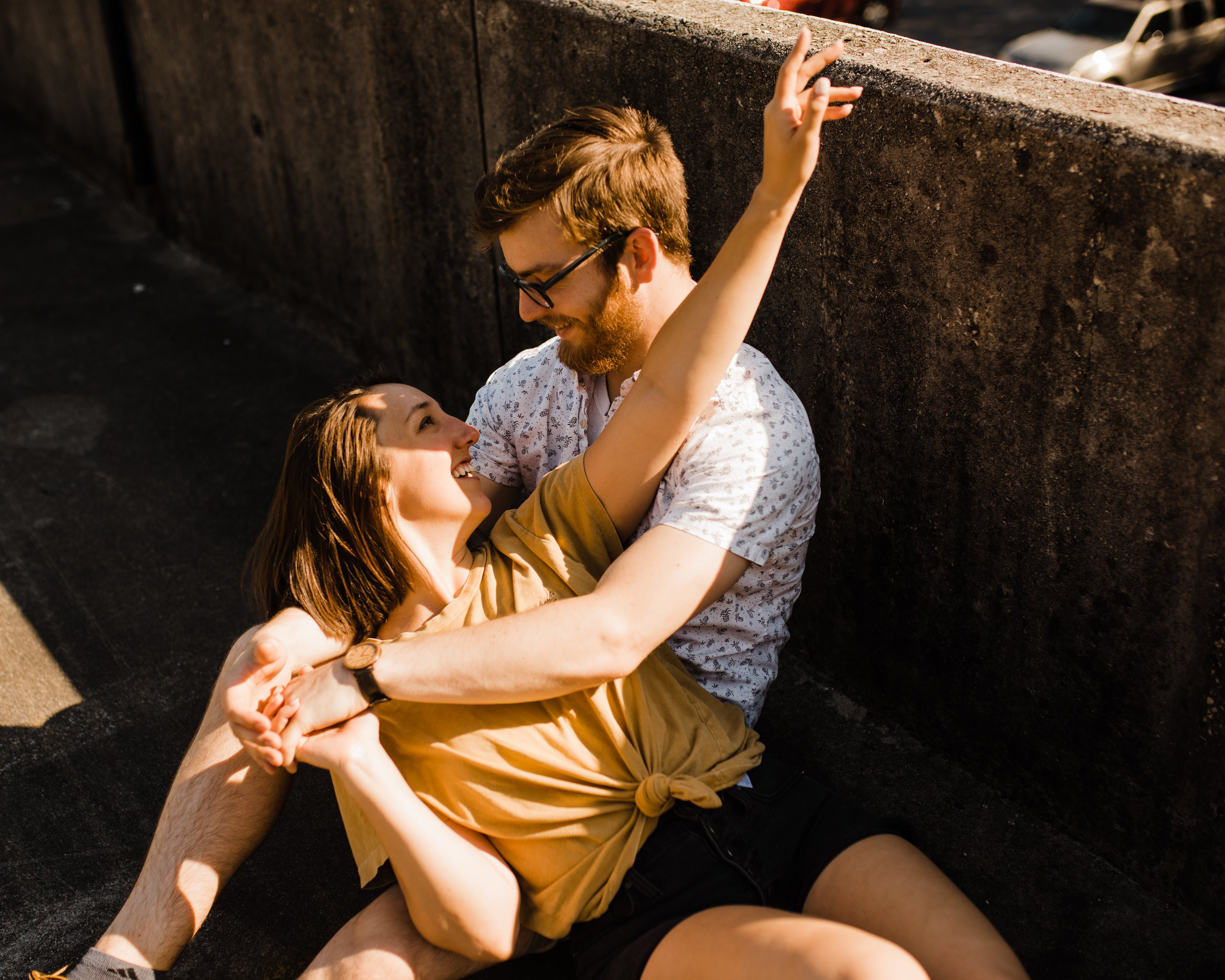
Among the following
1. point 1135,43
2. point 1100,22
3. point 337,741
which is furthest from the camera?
point 1100,22

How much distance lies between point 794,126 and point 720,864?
1453 mm

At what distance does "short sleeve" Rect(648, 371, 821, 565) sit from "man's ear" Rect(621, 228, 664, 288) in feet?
1.17

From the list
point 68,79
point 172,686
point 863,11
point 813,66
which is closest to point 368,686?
point 813,66

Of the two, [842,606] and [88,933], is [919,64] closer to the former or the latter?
[842,606]

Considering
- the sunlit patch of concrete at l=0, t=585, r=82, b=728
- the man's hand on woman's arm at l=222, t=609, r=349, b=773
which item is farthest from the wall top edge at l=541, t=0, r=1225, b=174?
the sunlit patch of concrete at l=0, t=585, r=82, b=728

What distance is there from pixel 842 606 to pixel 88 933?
2163mm

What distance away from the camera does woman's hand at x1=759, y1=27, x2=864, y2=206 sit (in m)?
2.08

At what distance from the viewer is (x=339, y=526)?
2.48 meters

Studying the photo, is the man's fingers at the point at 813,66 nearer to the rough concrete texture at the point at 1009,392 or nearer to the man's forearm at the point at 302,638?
the rough concrete texture at the point at 1009,392

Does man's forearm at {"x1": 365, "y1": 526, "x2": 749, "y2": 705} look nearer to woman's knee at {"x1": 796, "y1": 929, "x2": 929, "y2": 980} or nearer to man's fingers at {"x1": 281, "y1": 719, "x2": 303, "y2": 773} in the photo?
man's fingers at {"x1": 281, "y1": 719, "x2": 303, "y2": 773}

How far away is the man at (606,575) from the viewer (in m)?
2.23

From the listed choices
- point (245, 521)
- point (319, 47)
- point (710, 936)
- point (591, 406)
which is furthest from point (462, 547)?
point (319, 47)

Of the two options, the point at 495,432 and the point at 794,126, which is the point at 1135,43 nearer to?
the point at 495,432

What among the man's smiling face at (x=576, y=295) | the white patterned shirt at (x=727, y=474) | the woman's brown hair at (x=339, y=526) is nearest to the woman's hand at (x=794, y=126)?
the white patterned shirt at (x=727, y=474)
